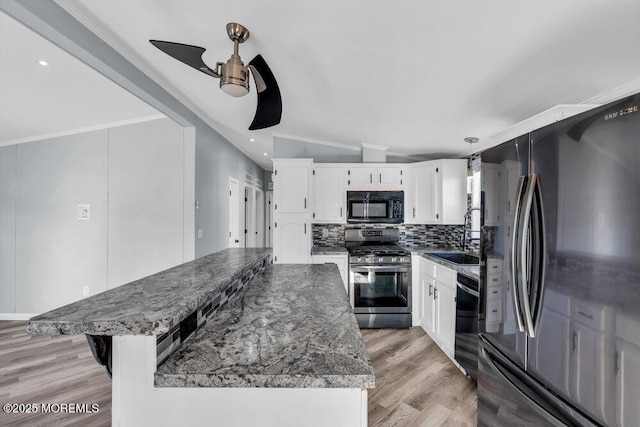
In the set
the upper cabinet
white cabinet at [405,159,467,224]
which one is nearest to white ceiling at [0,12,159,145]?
the upper cabinet

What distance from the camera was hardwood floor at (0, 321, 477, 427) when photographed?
6.13 feet

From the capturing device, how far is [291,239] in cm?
358

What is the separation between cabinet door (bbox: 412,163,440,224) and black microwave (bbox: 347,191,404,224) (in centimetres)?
20

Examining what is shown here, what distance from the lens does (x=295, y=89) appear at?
2451 mm

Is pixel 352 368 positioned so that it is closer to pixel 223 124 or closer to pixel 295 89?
pixel 295 89

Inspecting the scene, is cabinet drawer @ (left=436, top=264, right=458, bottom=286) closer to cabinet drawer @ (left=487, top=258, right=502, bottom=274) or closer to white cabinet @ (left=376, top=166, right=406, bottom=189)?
cabinet drawer @ (left=487, top=258, right=502, bottom=274)

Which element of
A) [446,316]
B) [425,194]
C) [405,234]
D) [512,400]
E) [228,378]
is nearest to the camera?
[228,378]

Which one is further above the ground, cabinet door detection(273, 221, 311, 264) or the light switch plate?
the light switch plate

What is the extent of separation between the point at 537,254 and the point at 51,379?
3.58m

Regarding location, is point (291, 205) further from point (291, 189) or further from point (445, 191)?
point (445, 191)

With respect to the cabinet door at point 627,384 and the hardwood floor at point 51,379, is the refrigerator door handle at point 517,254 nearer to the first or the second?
the cabinet door at point 627,384

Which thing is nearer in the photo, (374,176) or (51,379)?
(51,379)

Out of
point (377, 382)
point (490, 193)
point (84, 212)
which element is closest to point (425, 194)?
point (490, 193)

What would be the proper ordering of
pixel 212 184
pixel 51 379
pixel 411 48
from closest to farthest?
1. pixel 411 48
2. pixel 51 379
3. pixel 212 184
